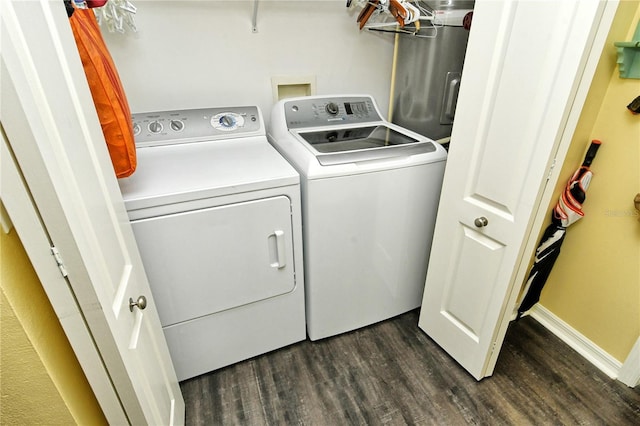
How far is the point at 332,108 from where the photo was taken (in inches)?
71.4

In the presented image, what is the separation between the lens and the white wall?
157 centimetres

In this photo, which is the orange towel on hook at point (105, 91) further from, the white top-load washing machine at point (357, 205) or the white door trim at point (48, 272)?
the white top-load washing machine at point (357, 205)

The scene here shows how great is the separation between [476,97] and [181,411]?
1652 mm

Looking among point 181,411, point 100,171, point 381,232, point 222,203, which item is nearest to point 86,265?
point 100,171

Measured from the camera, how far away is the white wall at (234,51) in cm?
157

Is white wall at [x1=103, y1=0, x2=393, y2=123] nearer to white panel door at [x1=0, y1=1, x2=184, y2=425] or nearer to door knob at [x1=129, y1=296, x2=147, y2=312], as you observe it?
white panel door at [x1=0, y1=1, x2=184, y2=425]

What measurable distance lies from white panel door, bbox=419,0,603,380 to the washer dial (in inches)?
40.6

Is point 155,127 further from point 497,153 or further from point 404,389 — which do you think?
point 404,389

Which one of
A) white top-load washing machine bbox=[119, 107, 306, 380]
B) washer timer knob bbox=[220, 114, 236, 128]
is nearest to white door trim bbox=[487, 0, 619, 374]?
white top-load washing machine bbox=[119, 107, 306, 380]

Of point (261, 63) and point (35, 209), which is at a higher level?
point (261, 63)

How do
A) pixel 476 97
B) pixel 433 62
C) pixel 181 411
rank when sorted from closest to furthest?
pixel 476 97
pixel 181 411
pixel 433 62

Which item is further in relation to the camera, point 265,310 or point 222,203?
point 265,310

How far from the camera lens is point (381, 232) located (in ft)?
5.14

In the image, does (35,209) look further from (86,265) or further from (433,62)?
(433,62)
